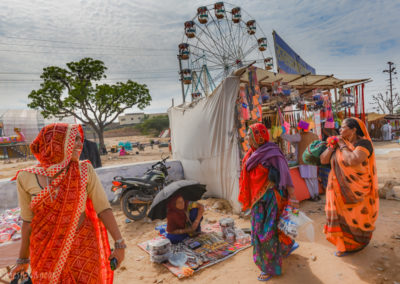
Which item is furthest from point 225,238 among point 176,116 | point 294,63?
point 294,63

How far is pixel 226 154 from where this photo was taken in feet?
14.7

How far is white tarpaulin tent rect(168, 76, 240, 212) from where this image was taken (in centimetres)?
427

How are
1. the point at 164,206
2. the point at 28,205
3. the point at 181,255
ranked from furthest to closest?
the point at 164,206, the point at 181,255, the point at 28,205

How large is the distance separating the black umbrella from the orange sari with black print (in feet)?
6.12

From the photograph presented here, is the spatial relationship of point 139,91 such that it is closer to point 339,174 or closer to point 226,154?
point 226,154

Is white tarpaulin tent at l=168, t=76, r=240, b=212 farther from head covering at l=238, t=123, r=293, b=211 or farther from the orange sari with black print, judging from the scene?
the orange sari with black print

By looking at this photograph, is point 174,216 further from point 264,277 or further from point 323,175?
point 323,175

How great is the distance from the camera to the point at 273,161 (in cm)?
235

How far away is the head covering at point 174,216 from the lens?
11.2 ft

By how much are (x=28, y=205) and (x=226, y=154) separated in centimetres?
351

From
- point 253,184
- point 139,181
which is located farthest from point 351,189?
point 139,181

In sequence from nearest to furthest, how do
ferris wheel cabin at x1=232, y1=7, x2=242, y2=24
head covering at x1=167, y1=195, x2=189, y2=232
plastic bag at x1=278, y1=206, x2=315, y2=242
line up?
plastic bag at x1=278, y1=206, x2=315, y2=242
head covering at x1=167, y1=195, x2=189, y2=232
ferris wheel cabin at x1=232, y1=7, x2=242, y2=24

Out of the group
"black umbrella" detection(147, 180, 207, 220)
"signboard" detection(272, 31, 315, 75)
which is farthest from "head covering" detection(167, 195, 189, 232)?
"signboard" detection(272, 31, 315, 75)

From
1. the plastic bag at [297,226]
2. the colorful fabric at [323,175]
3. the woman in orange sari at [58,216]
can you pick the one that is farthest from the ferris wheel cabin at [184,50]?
the woman in orange sari at [58,216]
